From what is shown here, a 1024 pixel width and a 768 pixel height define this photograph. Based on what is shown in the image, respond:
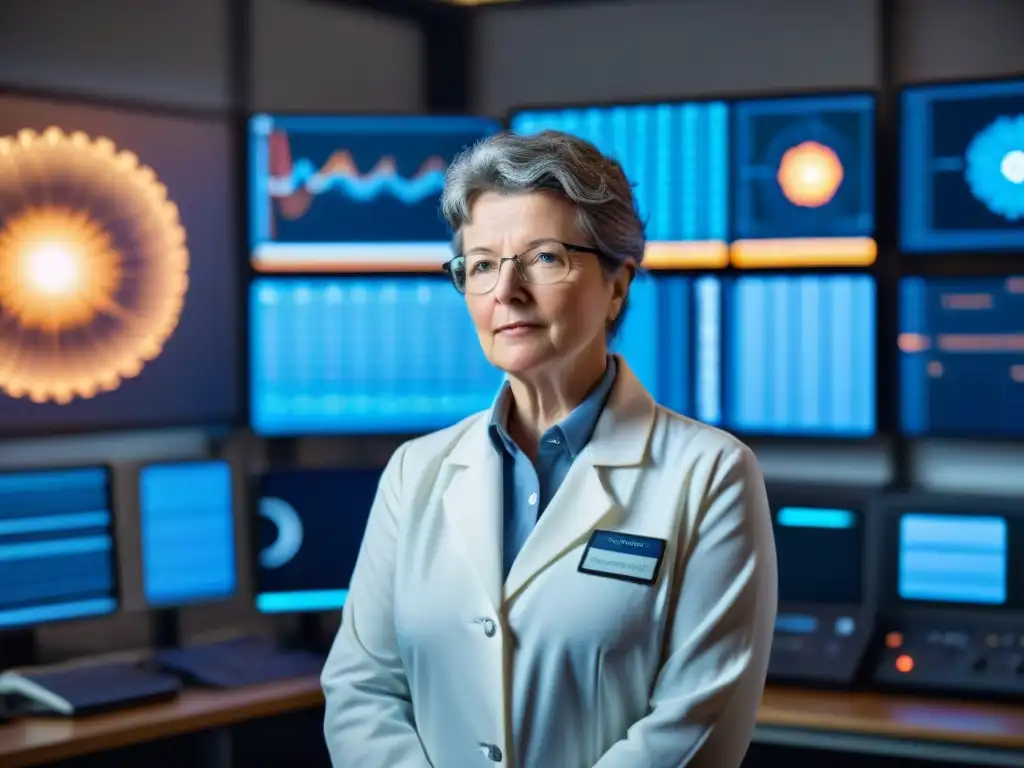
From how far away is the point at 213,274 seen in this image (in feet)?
9.79

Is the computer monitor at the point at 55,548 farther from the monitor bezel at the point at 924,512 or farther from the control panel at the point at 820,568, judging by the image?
the monitor bezel at the point at 924,512

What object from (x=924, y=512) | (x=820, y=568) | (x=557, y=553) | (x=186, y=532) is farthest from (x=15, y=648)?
(x=924, y=512)

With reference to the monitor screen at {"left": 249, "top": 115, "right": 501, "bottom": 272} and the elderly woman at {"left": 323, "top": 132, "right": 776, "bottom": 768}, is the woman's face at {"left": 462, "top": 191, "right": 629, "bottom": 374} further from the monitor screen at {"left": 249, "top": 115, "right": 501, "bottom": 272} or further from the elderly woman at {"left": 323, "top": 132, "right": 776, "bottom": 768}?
the monitor screen at {"left": 249, "top": 115, "right": 501, "bottom": 272}

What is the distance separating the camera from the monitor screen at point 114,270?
8.69ft

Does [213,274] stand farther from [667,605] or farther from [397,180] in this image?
[667,605]

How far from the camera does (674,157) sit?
9.48 feet

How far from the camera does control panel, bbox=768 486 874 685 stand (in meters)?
2.75

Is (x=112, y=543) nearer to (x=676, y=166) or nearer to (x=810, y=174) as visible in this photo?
(x=676, y=166)

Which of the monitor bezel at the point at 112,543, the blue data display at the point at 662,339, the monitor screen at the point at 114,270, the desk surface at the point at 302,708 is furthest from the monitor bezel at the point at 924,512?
the monitor bezel at the point at 112,543

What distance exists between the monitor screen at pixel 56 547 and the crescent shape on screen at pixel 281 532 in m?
0.33

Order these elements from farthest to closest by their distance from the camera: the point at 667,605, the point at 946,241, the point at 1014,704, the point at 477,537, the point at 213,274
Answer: the point at 213,274, the point at 946,241, the point at 1014,704, the point at 477,537, the point at 667,605

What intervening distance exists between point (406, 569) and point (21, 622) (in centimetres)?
→ 117

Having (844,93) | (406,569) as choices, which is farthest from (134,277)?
(844,93)

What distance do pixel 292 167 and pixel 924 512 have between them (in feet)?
5.25
